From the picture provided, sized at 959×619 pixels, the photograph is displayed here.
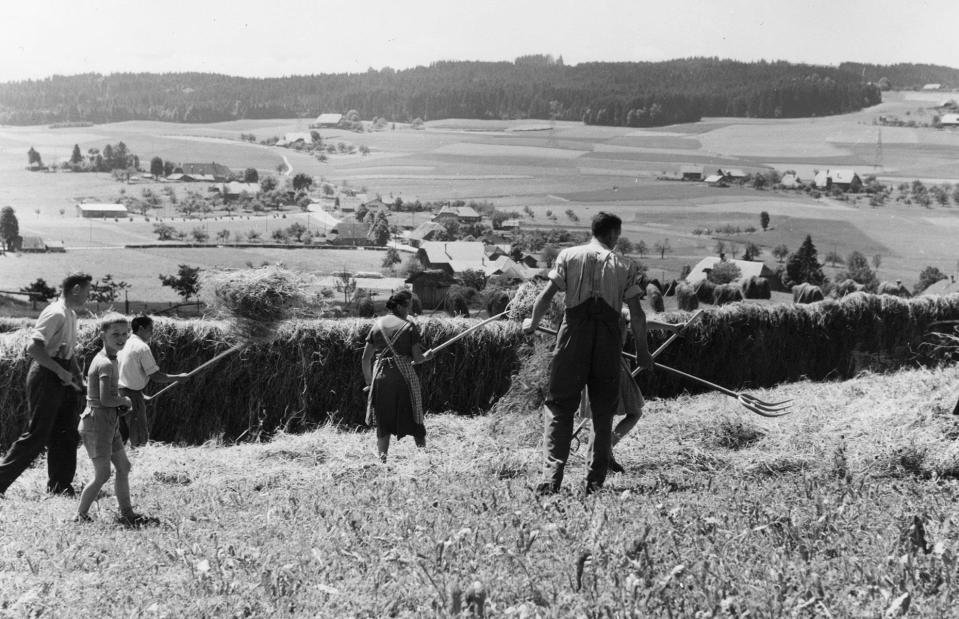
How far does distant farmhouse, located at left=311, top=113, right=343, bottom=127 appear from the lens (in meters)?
28.3

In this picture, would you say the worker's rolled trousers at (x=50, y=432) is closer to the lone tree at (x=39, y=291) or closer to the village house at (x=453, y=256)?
the lone tree at (x=39, y=291)

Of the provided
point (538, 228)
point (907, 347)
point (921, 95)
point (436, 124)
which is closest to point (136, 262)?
point (538, 228)

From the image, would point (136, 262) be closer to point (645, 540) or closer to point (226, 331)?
point (226, 331)

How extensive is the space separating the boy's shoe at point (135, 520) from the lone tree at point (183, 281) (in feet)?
34.5

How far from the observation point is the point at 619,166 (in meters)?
29.7

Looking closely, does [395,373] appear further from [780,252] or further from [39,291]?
[780,252]

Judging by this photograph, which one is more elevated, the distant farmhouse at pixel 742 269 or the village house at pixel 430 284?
the village house at pixel 430 284

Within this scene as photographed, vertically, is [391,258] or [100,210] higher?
[100,210]

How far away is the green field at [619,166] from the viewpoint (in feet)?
81.9

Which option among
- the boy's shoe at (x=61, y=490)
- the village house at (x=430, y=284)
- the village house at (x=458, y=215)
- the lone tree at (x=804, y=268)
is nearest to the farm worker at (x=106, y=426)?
the boy's shoe at (x=61, y=490)

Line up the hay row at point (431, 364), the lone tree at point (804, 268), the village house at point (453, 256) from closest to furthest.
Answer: the hay row at point (431, 364)
the village house at point (453, 256)
the lone tree at point (804, 268)

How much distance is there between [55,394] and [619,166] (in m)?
24.8

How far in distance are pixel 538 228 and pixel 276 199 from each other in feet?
22.4

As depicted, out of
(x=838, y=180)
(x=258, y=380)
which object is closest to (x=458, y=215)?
(x=838, y=180)
